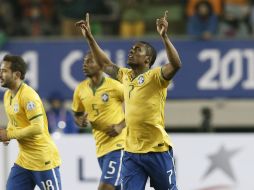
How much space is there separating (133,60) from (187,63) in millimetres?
7864

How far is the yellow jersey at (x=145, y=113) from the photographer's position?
977cm

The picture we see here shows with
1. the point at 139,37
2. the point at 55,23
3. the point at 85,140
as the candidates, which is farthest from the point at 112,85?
the point at 55,23

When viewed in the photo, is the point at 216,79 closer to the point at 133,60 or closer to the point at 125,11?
the point at 125,11

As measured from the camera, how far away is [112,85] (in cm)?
1193

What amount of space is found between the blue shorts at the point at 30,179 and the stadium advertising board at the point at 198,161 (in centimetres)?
346

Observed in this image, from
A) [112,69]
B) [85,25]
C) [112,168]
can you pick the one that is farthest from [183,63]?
[85,25]

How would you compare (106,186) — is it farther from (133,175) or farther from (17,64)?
(17,64)

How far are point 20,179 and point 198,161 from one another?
4215 millimetres

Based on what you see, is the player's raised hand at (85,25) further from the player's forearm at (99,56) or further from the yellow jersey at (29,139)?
the yellow jersey at (29,139)

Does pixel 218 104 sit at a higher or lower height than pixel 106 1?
lower

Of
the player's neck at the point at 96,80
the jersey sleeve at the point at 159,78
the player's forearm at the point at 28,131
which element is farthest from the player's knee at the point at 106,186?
the jersey sleeve at the point at 159,78

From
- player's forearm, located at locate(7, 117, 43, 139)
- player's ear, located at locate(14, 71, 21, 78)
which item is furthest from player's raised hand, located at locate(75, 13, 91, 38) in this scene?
player's forearm, located at locate(7, 117, 43, 139)

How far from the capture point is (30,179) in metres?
10.2

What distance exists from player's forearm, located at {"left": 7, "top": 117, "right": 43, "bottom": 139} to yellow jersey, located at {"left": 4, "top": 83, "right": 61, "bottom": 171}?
10cm
